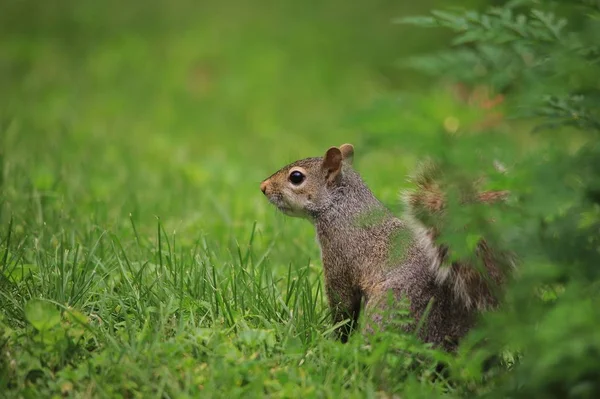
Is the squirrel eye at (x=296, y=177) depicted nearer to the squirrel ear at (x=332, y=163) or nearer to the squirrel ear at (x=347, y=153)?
the squirrel ear at (x=332, y=163)

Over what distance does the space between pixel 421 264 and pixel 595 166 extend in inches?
33.1

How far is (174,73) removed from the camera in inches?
319

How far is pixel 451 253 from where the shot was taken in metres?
2.63

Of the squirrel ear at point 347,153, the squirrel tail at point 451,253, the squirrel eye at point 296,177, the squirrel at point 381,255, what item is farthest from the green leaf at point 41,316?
the squirrel ear at point 347,153

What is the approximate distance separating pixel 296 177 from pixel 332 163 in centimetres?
16

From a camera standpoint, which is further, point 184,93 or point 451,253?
point 184,93

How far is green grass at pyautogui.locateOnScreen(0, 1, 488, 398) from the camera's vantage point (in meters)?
2.62

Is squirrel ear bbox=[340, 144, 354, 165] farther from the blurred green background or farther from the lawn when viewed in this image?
the blurred green background

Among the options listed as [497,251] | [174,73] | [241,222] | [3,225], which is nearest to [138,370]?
[497,251]

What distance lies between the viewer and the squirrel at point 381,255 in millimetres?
2770

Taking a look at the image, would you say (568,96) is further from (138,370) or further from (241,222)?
(241,222)

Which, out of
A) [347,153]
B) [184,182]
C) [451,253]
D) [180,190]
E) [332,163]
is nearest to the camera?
[451,253]

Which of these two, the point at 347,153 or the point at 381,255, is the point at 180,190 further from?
the point at 381,255

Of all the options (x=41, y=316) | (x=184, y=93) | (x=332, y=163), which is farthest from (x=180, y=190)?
(x=184, y=93)
